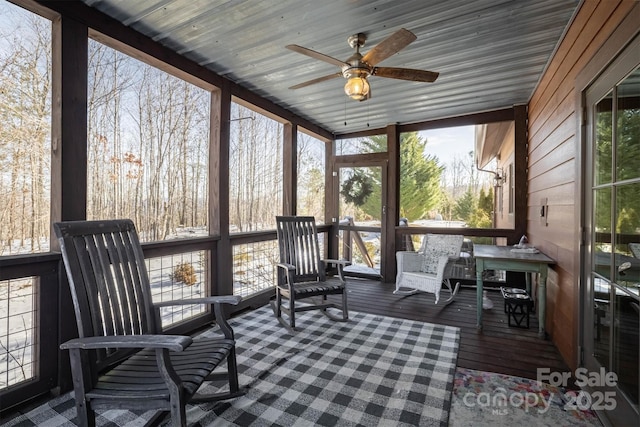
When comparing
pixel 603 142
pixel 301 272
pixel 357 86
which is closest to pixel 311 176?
pixel 301 272

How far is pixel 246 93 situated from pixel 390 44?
200cm

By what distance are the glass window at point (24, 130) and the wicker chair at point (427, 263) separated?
3.61 meters

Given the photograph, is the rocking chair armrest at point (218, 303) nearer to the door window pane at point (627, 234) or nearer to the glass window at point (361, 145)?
the door window pane at point (627, 234)

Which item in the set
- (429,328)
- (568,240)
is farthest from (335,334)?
(568,240)

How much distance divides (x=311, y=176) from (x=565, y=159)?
339 centimetres

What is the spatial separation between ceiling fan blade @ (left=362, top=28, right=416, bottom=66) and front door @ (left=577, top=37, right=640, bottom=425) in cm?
112

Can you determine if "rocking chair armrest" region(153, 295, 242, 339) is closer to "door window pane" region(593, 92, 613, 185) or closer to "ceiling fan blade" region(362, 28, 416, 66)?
"ceiling fan blade" region(362, 28, 416, 66)

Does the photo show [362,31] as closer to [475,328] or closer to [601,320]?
[601,320]

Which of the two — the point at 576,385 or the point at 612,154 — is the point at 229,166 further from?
the point at 576,385

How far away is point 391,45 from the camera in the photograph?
2.02 meters

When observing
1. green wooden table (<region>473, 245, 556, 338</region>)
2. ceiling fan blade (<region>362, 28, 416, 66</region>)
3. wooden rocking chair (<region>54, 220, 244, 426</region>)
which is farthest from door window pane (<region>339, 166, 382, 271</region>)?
wooden rocking chair (<region>54, 220, 244, 426</region>)

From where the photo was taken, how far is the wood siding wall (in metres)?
1.89

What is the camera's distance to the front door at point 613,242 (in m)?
1.39

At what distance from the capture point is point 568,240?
7.46 ft
